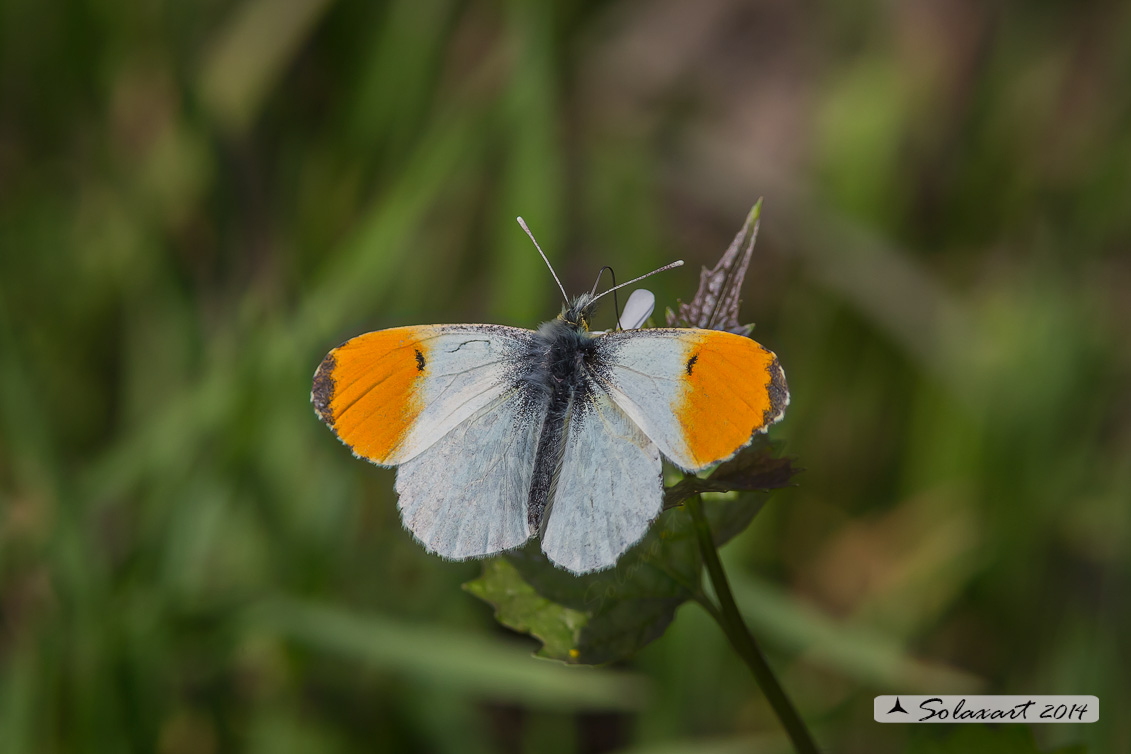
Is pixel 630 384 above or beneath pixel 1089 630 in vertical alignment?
above

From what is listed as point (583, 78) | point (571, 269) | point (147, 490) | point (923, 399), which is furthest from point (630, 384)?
point (583, 78)

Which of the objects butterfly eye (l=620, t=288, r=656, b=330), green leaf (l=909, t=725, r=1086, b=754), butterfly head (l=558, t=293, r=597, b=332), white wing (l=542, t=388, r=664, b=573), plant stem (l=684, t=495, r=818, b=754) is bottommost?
green leaf (l=909, t=725, r=1086, b=754)

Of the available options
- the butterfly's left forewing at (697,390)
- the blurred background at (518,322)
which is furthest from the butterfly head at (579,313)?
the blurred background at (518,322)

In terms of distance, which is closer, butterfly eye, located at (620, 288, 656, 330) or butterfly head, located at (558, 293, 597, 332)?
butterfly eye, located at (620, 288, 656, 330)

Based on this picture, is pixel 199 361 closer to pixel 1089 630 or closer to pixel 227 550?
pixel 227 550

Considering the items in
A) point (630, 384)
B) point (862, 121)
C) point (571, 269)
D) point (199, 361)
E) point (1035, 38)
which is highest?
point (1035, 38)

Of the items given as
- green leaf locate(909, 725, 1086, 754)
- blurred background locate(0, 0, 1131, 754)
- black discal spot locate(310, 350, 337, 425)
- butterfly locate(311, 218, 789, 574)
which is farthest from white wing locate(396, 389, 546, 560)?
blurred background locate(0, 0, 1131, 754)

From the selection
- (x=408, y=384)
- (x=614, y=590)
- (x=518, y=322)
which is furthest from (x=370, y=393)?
(x=518, y=322)

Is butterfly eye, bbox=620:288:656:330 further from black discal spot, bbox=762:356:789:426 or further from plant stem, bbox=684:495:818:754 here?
plant stem, bbox=684:495:818:754
